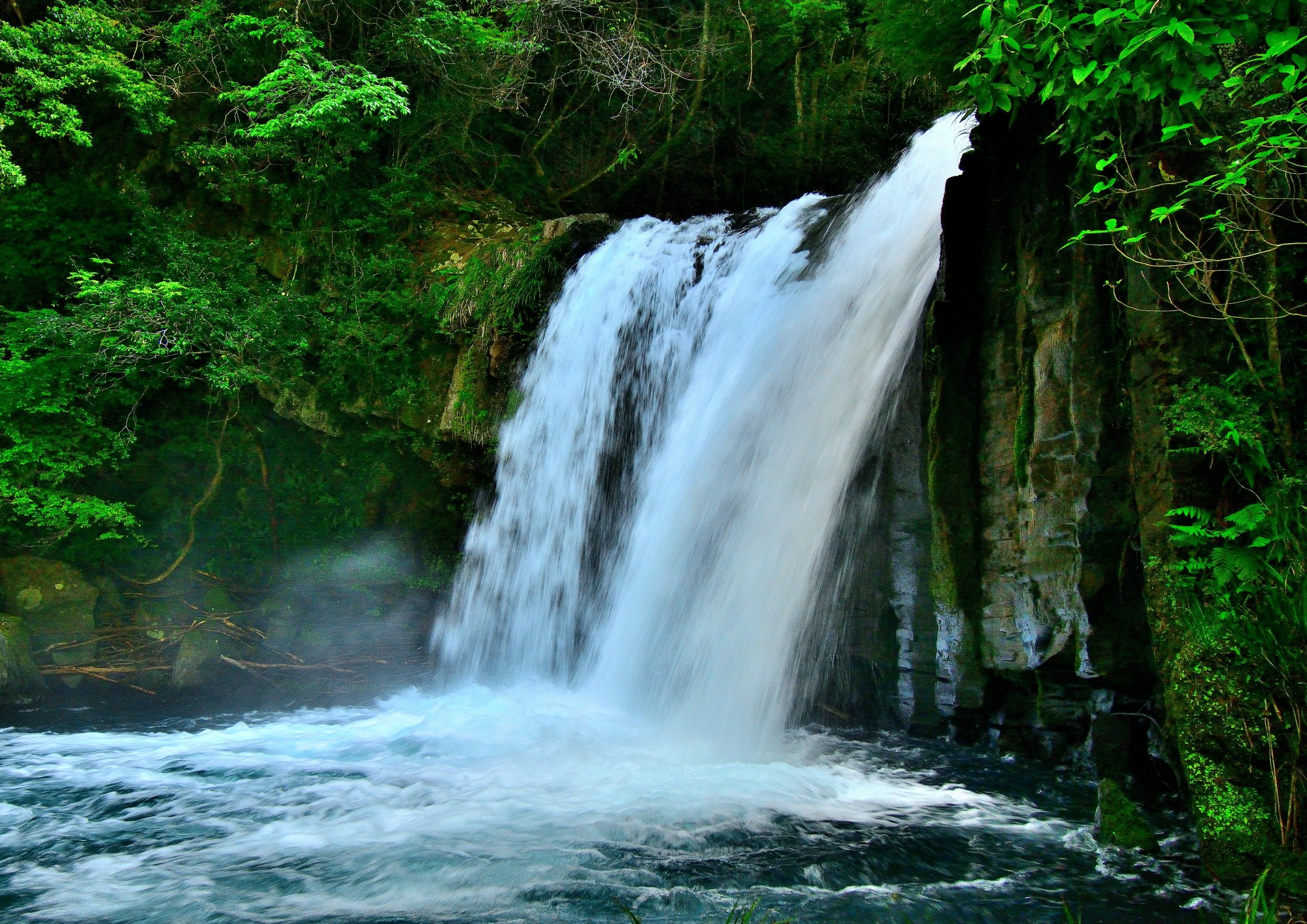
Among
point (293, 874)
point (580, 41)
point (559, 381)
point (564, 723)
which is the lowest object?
point (293, 874)

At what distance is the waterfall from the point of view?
6.21m

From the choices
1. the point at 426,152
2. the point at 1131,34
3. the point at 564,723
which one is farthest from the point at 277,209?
the point at 1131,34

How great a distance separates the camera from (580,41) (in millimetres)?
11398

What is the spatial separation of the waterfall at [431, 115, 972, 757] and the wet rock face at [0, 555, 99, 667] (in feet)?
11.3

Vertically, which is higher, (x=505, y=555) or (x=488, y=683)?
(x=505, y=555)

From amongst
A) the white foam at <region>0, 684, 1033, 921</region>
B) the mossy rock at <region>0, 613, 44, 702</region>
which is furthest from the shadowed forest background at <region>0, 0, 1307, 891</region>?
the white foam at <region>0, 684, 1033, 921</region>

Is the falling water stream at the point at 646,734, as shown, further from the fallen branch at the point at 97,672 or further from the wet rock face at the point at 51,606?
the wet rock face at the point at 51,606

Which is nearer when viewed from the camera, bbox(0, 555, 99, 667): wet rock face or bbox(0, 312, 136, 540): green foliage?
bbox(0, 312, 136, 540): green foliage

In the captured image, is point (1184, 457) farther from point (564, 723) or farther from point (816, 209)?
point (816, 209)

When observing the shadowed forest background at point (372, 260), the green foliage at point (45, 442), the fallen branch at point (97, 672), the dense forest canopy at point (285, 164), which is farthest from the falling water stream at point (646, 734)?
the green foliage at point (45, 442)

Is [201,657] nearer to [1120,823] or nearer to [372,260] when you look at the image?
[372,260]

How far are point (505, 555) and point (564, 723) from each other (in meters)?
2.54

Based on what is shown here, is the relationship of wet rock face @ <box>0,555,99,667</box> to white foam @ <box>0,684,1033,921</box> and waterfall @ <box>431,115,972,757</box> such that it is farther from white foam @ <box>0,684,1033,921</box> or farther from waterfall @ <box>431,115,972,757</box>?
waterfall @ <box>431,115,972,757</box>

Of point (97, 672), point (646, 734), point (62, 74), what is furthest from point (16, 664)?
point (646, 734)
